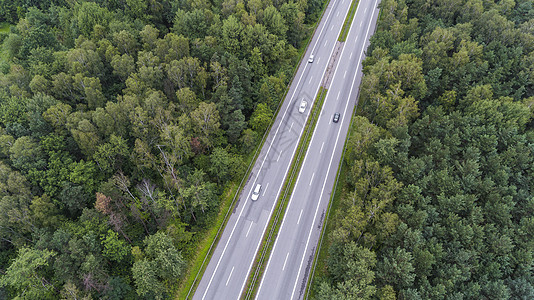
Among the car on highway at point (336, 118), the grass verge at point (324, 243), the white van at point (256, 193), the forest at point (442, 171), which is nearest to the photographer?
the forest at point (442, 171)

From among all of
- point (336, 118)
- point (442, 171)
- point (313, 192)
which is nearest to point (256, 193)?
point (313, 192)

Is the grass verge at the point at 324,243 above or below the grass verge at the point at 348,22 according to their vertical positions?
below

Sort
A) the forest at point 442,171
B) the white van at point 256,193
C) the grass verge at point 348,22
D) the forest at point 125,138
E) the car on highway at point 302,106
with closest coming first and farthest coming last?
the forest at point 442,171
the forest at point 125,138
the white van at point 256,193
the car on highway at point 302,106
the grass verge at point 348,22

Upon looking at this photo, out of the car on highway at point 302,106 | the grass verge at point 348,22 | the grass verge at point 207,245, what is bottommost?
the grass verge at point 207,245

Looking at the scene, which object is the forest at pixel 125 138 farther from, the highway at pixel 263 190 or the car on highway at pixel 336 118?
the car on highway at pixel 336 118

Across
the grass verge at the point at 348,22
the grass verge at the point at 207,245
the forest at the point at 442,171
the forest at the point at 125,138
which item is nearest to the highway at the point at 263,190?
the grass verge at the point at 207,245

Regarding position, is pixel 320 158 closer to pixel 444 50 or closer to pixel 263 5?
pixel 444 50

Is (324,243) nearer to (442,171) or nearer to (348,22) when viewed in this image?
(442,171)

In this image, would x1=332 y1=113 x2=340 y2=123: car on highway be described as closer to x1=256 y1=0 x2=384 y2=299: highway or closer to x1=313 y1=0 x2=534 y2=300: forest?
x1=256 y1=0 x2=384 y2=299: highway
